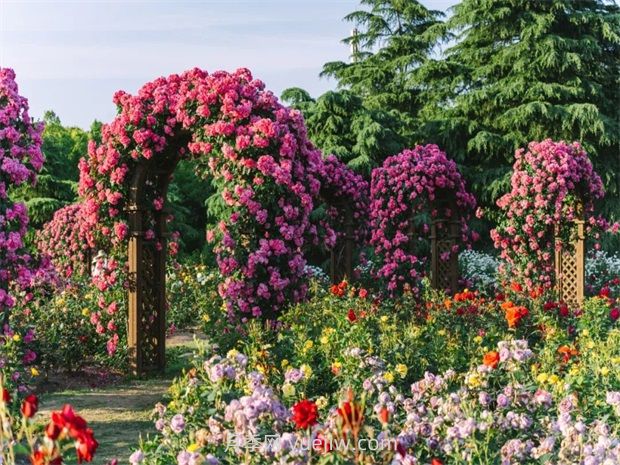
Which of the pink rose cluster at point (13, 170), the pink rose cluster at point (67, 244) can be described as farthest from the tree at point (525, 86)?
the pink rose cluster at point (13, 170)

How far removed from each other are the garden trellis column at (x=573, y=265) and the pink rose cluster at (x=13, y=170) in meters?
7.58

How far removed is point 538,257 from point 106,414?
718cm

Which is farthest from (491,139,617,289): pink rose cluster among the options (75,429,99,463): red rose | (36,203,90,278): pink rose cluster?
(75,429,99,463): red rose

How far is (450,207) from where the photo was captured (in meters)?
11.8

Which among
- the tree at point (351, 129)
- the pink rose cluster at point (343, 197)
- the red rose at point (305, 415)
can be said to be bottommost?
the red rose at point (305, 415)

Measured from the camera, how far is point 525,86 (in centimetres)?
1778

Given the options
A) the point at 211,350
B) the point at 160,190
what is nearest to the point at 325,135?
the point at 160,190

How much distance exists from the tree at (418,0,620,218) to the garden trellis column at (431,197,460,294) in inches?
228

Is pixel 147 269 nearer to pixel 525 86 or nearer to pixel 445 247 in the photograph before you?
pixel 445 247

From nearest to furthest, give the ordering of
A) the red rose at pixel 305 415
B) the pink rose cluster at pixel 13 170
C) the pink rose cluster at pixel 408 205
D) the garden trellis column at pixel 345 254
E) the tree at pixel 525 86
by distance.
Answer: the red rose at pixel 305 415 → the pink rose cluster at pixel 13 170 → the pink rose cluster at pixel 408 205 → the garden trellis column at pixel 345 254 → the tree at pixel 525 86

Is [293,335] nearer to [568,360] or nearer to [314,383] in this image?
[314,383]

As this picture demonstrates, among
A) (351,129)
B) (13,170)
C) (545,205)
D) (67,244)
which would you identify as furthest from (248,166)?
(351,129)

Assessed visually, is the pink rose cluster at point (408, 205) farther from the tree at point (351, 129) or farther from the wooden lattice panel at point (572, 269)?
the tree at point (351, 129)

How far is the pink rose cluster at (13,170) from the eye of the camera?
18.9ft
